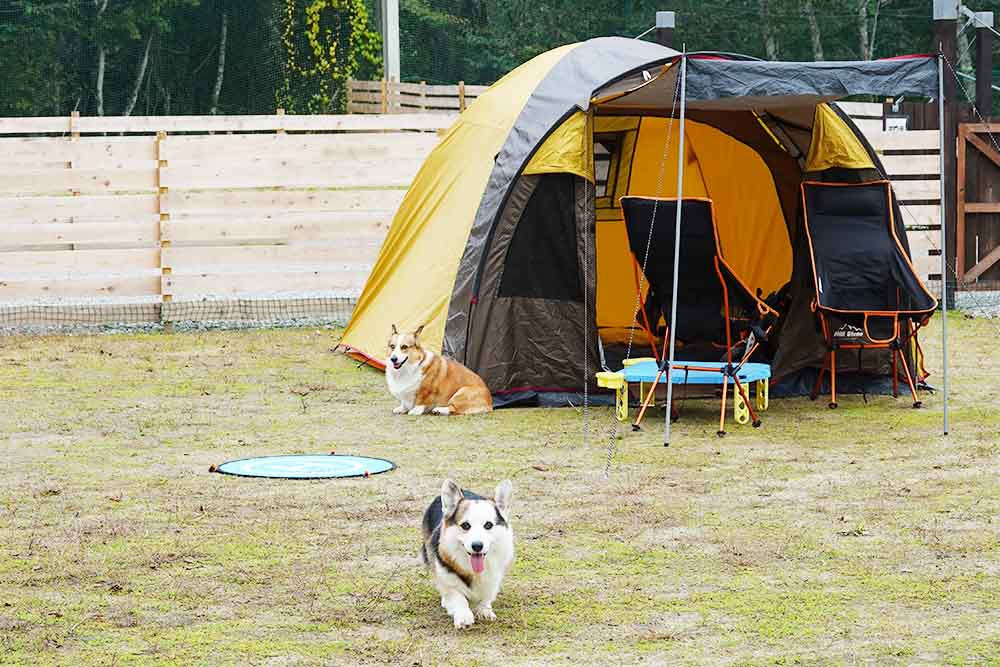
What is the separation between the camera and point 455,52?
32.3m

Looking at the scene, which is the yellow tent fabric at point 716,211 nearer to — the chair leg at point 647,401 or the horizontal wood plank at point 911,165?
the chair leg at point 647,401

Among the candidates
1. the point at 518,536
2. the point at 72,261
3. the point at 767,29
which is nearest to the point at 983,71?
the point at 72,261

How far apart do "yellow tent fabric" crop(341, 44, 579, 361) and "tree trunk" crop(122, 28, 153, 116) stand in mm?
18232

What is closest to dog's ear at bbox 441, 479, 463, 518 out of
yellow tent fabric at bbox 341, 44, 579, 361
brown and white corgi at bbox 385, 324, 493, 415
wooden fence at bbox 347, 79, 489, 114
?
brown and white corgi at bbox 385, 324, 493, 415

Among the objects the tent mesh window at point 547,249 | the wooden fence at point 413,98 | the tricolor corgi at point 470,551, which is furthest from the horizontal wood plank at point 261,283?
the wooden fence at point 413,98

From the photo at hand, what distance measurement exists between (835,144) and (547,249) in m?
1.82

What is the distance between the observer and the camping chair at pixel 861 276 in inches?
327

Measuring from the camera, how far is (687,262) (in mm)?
7789

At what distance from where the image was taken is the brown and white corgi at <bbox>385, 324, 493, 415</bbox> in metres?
7.98

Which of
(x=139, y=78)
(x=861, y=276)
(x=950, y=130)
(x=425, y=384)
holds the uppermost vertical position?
(x=139, y=78)

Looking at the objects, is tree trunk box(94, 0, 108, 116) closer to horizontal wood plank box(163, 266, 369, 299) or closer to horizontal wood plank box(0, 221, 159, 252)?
horizontal wood plank box(0, 221, 159, 252)

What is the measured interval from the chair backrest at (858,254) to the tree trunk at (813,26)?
70.9 ft

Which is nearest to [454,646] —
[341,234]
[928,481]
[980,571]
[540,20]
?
[980,571]

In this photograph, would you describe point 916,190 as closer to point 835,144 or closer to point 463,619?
point 835,144
